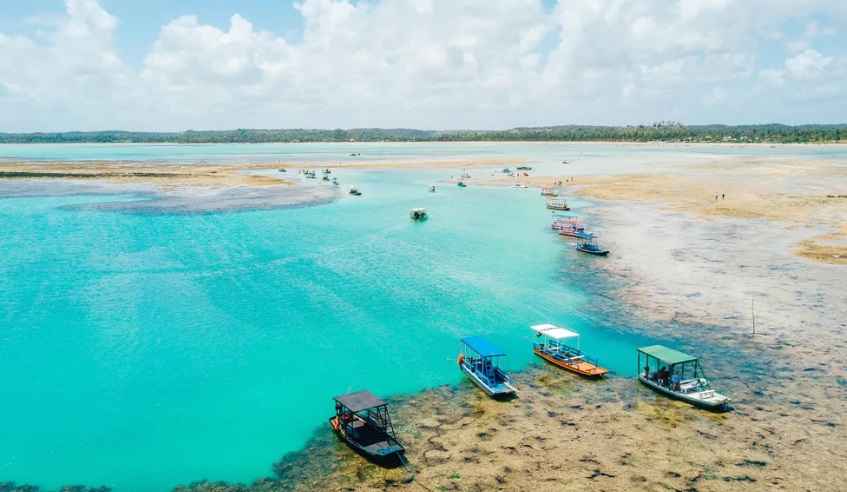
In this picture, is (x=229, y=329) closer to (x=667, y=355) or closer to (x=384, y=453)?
(x=384, y=453)

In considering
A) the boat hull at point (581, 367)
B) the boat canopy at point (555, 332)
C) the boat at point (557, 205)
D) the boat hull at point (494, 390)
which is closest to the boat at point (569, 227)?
the boat at point (557, 205)

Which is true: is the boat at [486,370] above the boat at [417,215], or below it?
below

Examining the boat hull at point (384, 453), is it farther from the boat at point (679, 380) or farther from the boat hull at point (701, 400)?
the boat at point (679, 380)

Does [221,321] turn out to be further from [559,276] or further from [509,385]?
[559,276]

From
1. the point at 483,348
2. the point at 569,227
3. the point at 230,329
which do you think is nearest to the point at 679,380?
the point at 483,348

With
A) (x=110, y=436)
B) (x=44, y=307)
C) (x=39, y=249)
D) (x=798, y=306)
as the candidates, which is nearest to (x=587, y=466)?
(x=110, y=436)

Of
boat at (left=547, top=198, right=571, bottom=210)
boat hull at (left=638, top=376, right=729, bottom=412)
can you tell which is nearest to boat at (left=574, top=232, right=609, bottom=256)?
boat at (left=547, top=198, right=571, bottom=210)

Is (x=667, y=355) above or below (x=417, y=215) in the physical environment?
below
